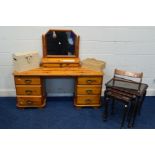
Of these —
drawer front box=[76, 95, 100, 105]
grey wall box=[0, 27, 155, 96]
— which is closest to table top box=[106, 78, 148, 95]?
drawer front box=[76, 95, 100, 105]

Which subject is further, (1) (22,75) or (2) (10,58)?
(2) (10,58)

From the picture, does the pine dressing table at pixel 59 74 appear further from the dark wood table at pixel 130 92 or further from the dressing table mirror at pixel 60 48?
the dark wood table at pixel 130 92

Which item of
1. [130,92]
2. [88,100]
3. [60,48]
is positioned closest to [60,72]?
[60,48]

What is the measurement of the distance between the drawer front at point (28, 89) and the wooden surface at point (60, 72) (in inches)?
8.6

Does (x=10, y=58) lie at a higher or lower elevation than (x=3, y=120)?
higher

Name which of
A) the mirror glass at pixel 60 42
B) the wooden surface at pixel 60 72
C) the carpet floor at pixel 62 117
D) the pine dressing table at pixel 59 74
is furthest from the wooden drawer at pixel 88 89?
the mirror glass at pixel 60 42

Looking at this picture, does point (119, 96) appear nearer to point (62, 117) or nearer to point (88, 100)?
point (88, 100)

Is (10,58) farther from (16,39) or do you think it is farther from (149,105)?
(149,105)

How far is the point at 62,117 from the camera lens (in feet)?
10.4

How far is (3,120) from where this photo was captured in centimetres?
306

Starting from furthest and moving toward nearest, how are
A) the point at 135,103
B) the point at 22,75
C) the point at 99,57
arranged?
1. the point at 99,57
2. the point at 22,75
3. the point at 135,103

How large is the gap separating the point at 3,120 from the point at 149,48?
9.04ft

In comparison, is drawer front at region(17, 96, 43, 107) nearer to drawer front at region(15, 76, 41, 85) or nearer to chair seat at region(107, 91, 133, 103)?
drawer front at region(15, 76, 41, 85)

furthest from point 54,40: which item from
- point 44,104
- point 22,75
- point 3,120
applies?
point 3,120
